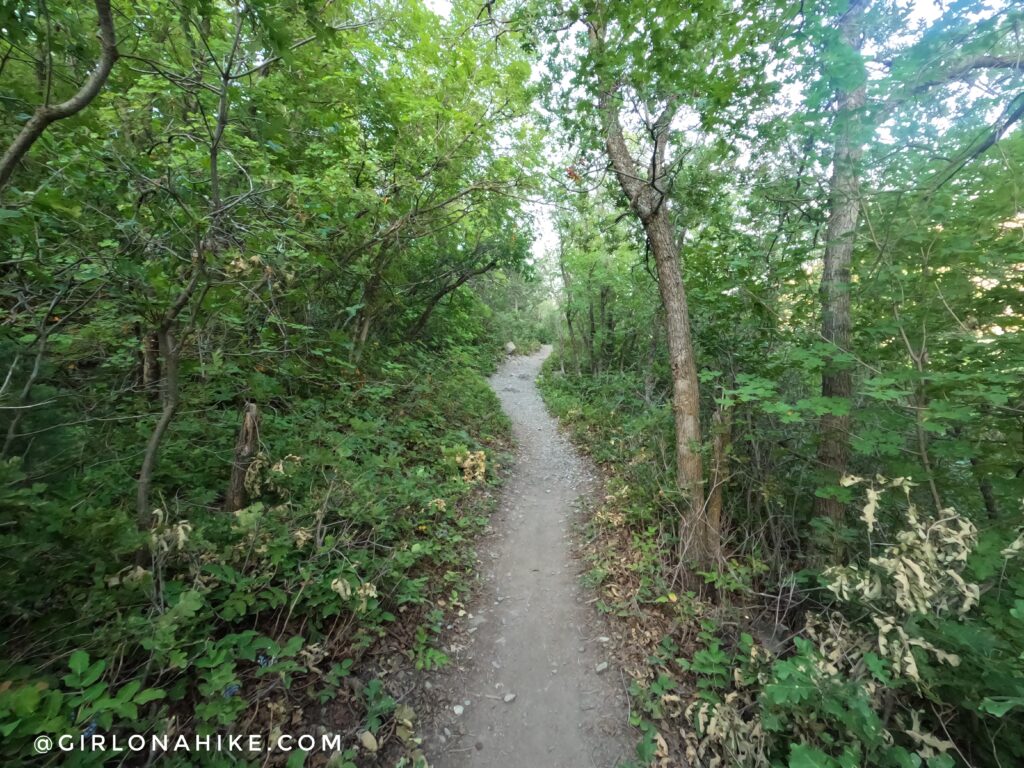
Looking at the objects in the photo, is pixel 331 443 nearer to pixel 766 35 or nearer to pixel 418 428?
pixel 418 428

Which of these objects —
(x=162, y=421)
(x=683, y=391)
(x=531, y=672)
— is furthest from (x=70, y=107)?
(x=683, y=391)

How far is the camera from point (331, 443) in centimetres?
461

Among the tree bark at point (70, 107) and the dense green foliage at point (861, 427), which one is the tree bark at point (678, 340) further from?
the tree bark at point (70, 107)

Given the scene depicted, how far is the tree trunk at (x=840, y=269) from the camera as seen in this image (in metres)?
3.15

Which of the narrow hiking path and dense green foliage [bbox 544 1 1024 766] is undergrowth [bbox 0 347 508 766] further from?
dense green foliage [bbox 544 1 1024 766]

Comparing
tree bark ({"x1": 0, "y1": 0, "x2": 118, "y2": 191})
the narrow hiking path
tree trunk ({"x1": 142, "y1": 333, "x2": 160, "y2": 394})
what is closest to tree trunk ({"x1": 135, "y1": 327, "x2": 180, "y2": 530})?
tree trunk ({"x1": 142, "y1": 333, "x2": 160, "y2": 394})

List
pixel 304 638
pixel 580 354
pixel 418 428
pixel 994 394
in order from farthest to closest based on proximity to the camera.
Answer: pixel 580 354 → pixel 418 428 → pixel 304 638 → pixel 994 394

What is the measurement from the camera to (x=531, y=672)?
11.4ft

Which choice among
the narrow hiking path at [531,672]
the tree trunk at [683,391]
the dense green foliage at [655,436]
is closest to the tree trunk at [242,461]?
the dense green foliage at [655,436]

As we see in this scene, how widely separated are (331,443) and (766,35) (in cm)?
584

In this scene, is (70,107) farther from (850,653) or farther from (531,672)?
(850,653)

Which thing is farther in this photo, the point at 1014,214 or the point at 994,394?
the point at 1014,214

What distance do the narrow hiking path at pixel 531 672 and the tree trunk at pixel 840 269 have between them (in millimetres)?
2864

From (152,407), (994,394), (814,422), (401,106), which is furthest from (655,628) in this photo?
(401,106)
